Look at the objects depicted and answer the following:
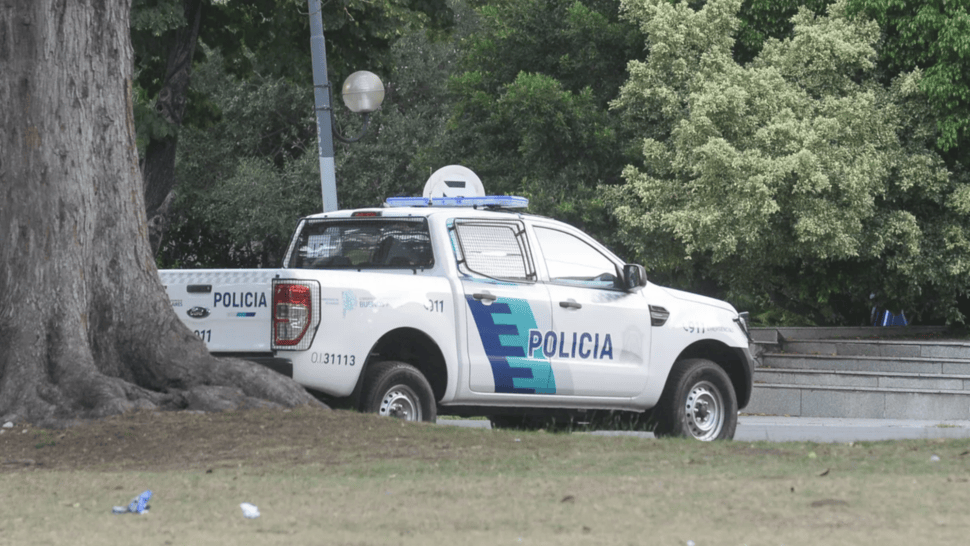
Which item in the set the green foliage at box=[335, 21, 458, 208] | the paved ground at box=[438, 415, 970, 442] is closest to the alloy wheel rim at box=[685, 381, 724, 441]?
the paved ground at box=[438, 415, 970, 442]

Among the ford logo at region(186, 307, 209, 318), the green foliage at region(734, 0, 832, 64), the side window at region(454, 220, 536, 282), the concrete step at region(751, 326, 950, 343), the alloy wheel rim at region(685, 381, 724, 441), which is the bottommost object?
the concrete step at region(751, 326, 950, 343)

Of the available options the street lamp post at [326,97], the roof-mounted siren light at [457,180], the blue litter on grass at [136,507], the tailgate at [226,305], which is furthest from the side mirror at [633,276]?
the blue litter on grass at [136,507]

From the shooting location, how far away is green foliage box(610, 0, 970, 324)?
2130 centimetres

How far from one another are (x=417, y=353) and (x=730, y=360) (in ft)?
10.8

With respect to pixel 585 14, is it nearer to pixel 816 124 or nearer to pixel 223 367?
pixel 816 124

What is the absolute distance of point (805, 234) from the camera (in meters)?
21.2

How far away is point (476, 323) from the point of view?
32.0 ft

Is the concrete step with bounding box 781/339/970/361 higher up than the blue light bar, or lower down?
lower down

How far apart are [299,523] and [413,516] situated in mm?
517

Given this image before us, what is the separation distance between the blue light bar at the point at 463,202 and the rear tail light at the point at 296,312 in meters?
2.02

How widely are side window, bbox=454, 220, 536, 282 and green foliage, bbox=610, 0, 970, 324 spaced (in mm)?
11202

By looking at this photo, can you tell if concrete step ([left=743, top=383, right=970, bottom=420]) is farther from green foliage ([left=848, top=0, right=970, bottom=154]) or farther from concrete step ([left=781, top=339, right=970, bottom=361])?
green foliage ([left=848, top=0, right=970, bottom=154])

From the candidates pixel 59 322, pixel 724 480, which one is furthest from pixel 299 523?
pixel 59 322

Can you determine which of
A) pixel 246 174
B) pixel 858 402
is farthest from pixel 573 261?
pixel 246 174
